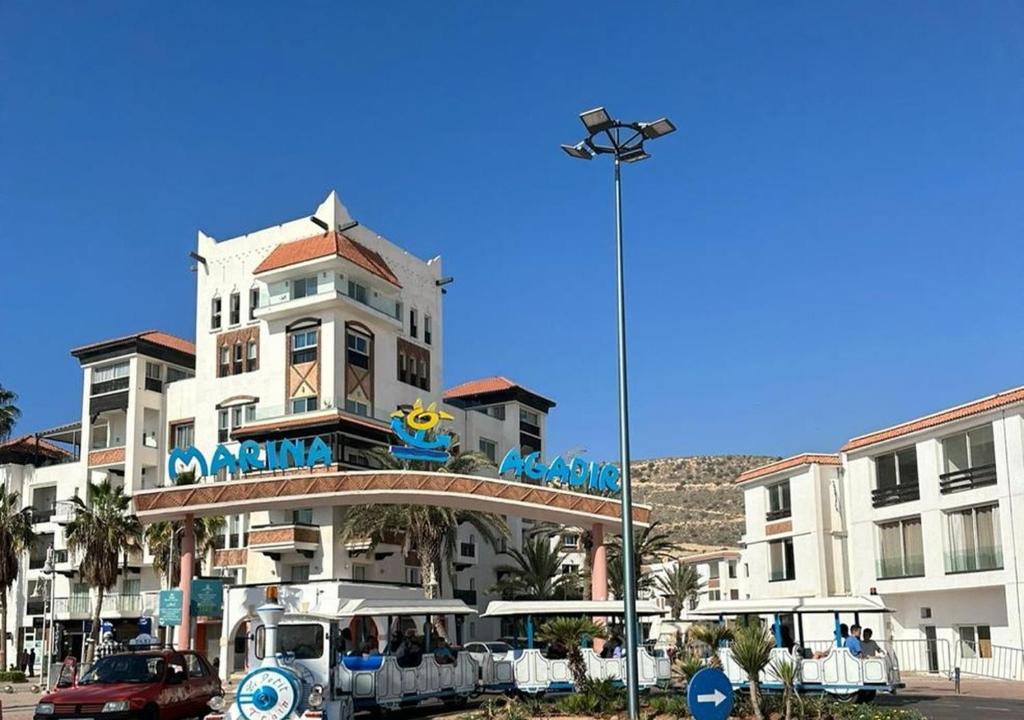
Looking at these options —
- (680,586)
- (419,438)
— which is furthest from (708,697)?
(680,586)

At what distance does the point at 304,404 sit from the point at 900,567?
28154mm

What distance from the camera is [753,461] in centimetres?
13612

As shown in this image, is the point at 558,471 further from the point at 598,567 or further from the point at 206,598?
the point at 206,598

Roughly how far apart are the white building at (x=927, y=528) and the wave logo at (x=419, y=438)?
1656cm

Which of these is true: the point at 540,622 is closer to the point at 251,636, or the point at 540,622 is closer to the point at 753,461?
the point at 251,636

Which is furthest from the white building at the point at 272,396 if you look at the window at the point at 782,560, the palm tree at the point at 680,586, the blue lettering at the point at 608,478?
the window at the point at 782,560

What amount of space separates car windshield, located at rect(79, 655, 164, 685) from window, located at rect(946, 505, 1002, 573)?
29.6m

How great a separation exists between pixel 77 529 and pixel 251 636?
34.8 meters

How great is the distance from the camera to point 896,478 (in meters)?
45.5

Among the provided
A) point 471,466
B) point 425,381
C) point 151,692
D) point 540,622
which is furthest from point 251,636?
point 425,381

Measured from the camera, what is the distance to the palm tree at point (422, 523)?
47.0 metres

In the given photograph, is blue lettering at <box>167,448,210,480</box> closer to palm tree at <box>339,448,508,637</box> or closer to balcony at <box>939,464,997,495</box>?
palm tree at <box>339,448,508,637</box>

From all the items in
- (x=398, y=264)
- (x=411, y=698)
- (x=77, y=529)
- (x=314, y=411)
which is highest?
(x=398, y=264)

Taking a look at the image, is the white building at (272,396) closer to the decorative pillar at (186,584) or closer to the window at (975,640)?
the decorative pillar at (186,584)
